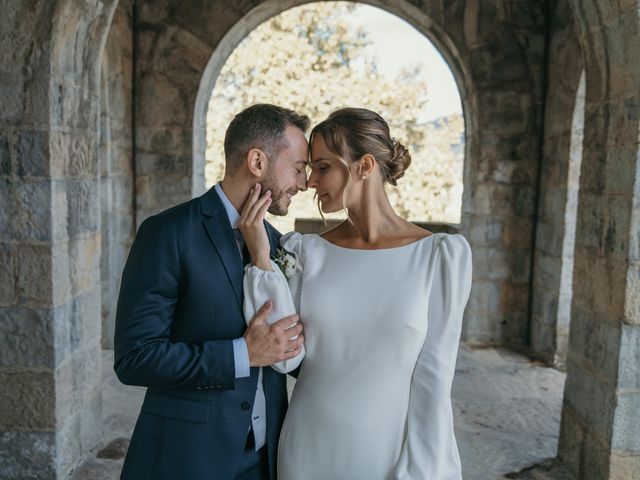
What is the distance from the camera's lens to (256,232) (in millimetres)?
1486

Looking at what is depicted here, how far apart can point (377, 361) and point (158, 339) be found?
529 millimetres

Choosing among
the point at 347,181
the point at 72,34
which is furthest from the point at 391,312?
the point at 72,34

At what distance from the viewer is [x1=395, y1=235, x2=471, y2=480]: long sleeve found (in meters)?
1.45

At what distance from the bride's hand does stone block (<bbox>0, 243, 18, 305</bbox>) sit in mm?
1496

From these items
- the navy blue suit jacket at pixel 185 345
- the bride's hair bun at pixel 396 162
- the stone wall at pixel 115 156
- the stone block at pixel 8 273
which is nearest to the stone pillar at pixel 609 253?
the bride's hair bun at pixel 396 162

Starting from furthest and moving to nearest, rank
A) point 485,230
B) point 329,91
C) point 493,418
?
point 329,91 < point 485,230 < point 493,418

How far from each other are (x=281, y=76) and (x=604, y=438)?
12.0 metres

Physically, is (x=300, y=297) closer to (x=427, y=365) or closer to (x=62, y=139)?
(x=427, y=365)

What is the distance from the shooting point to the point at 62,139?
8.55ft

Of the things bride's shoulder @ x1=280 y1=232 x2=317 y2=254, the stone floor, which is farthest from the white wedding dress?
the stone floor

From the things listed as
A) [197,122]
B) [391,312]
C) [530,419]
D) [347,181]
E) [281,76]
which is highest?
[281,76]

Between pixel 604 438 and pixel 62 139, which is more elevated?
pixel 62 139

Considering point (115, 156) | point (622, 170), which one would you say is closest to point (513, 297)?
point (622, 170)

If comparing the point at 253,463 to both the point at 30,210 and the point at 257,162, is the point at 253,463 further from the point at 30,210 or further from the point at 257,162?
the point at 30,210
